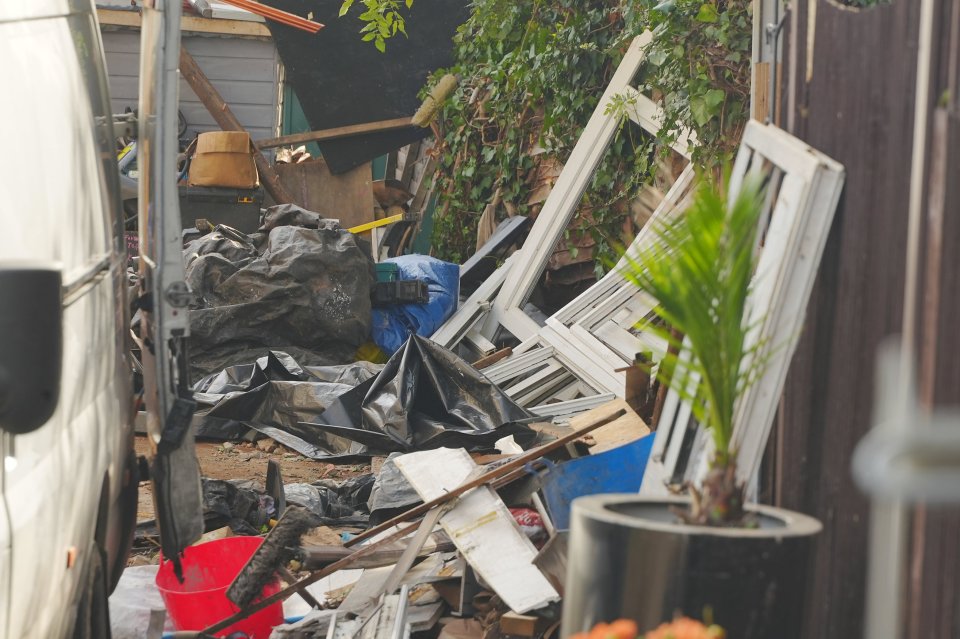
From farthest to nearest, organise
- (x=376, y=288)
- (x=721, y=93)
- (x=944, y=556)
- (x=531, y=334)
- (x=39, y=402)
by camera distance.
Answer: (x=376, y=288) → (x=531, y=334) → (x=721, y=93) → (x=39, y=402) → (x=944, y=556)

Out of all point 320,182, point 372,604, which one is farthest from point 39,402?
point 320,182

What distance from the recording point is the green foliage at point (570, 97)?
6.46 m

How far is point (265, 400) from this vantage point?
7.09m

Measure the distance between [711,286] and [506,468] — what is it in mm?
2130

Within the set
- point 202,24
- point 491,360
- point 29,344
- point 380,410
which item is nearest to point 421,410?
point 380,410

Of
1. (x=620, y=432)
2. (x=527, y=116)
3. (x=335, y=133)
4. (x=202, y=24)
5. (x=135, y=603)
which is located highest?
(x=202, y=24)

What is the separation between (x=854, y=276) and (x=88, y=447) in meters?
1.91

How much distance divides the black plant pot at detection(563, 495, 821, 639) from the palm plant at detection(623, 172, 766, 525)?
12 cm

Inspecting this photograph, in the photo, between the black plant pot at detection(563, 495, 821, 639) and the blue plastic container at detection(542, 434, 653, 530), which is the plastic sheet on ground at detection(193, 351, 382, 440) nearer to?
the blue plastic container at detection(542, 434, 653, 530)

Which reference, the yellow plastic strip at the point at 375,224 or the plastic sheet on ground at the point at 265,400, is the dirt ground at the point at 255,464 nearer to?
the plastic sheet on ground at the point at 265,400

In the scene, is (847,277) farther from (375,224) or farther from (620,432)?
(375,224)

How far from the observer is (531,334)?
313 inches

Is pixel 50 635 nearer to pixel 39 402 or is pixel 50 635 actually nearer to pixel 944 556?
pixel 39 402

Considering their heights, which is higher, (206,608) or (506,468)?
(506,468)
